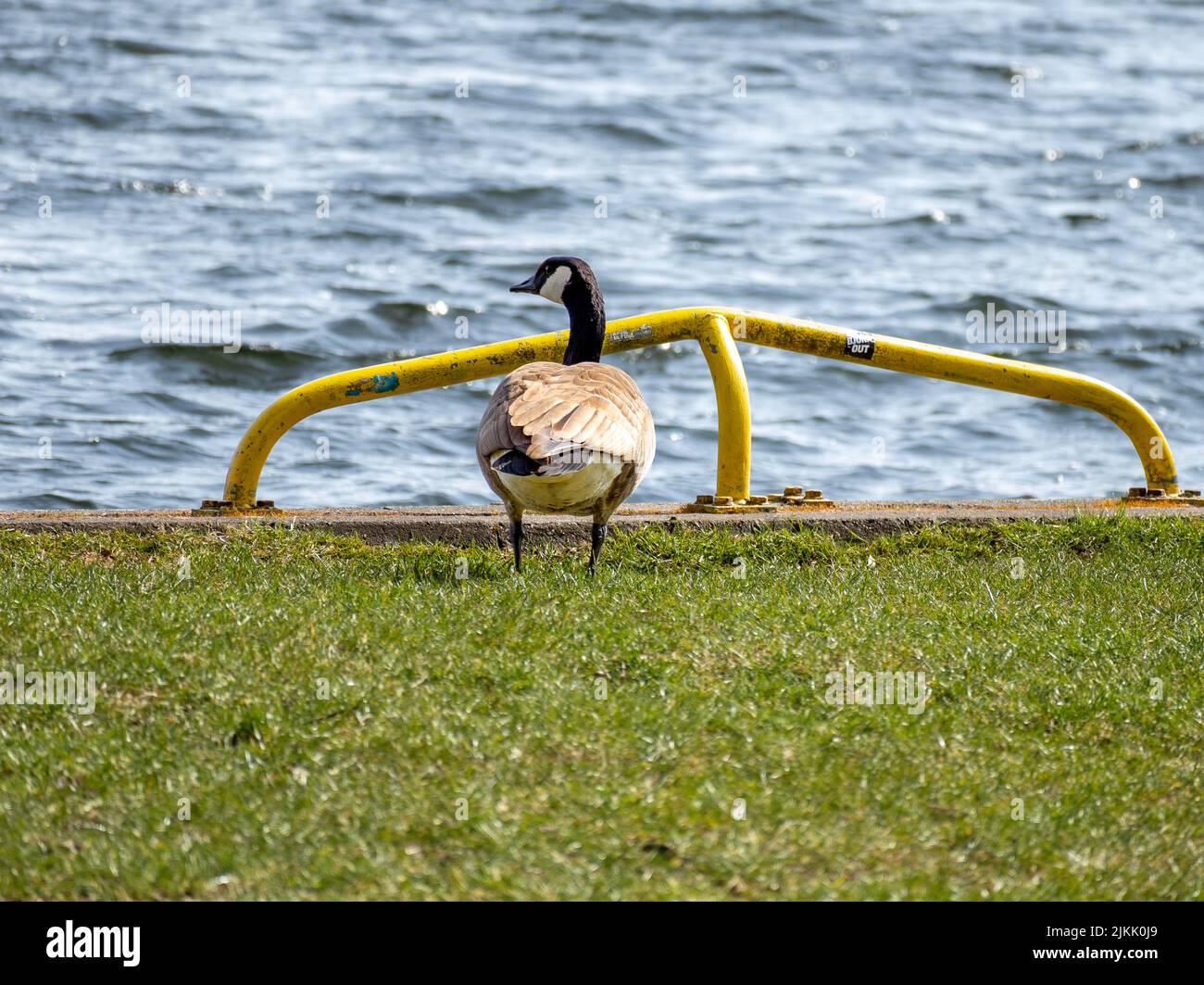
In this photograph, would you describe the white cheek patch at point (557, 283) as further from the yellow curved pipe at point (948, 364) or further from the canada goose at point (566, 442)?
the yellow curved pipe at point (948, 364)

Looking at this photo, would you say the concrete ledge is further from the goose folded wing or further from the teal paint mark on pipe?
the goose folded wing

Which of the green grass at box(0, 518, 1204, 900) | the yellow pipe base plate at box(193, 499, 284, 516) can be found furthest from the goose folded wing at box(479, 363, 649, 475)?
the yellow pipe base plate at box(193, 499, 284, 516)

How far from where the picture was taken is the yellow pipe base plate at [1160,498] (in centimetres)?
842

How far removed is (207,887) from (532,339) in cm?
493

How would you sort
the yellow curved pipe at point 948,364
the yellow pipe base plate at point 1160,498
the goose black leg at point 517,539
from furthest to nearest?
the yellow pipe base plate at point 1160,498
the yellow curved pipe at point 948,364
the goose black leg at point 517,539

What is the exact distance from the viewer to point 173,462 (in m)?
13.1

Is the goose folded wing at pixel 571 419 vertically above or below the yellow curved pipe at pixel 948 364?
below

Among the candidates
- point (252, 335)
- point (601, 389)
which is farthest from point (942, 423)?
point (601, 389)

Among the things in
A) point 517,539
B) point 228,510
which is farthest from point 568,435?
point 228,510

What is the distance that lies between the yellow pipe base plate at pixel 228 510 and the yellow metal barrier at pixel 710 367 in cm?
1

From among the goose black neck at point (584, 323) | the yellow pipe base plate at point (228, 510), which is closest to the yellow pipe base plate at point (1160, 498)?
the goose black neck at point (584, 323)

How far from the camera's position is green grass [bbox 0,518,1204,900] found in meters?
3.69

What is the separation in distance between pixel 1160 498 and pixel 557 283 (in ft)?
12.8

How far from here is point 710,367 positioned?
7789mm
